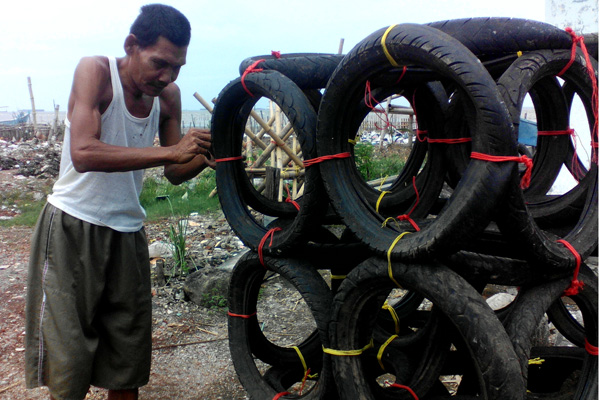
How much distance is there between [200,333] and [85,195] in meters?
1.94

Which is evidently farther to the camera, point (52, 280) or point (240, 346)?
point (240, 346)

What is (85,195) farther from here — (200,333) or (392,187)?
(200,333)

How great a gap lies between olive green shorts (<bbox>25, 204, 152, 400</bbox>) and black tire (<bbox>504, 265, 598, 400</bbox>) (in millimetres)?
1643

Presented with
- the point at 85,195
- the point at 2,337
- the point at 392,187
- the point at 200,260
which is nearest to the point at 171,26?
the point at 85,195

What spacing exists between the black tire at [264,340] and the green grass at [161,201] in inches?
215

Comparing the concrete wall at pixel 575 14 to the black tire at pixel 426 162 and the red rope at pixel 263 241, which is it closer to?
the black tire at pixel 426 162

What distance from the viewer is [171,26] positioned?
87.5 inches

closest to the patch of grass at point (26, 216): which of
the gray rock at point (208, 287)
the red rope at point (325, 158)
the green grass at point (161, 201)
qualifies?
the green grass at point (161, 201)

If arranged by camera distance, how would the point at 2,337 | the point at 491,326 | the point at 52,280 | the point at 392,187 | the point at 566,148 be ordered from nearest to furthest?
the point at 491,326 < the point at 52,280 < the point at 566,148 < the point at 392,187 < the point at 2,337

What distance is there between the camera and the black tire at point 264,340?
216 centimetres

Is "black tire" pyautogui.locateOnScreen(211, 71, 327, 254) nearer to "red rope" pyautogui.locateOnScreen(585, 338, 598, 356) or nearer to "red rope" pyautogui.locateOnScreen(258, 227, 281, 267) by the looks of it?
"red rope" pyautogui.locateOnScreen(258, 227, 281, 267)

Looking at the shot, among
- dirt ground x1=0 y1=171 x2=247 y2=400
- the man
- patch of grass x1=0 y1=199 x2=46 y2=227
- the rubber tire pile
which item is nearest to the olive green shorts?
the man

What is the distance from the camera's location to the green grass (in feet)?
26.9

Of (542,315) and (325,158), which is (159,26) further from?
(542,315)
